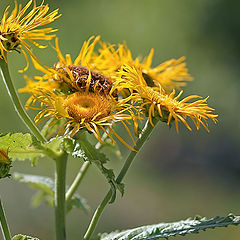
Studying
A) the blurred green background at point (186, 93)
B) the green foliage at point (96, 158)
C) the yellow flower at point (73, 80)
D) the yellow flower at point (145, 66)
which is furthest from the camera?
the blurred green background at point (186, 93)

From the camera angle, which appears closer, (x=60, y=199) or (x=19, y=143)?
(x=19, y=143)

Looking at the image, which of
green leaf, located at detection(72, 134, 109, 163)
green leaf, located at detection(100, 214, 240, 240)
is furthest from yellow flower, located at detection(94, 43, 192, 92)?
green leaf, located at detection(100, 214, 240, 240)

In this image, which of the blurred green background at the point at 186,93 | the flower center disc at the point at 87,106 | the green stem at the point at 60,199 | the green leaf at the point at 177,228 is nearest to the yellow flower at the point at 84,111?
the flower center disc at the point at 87,106

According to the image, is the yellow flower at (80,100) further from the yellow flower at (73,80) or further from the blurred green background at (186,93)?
the blurred green background at (186,93)

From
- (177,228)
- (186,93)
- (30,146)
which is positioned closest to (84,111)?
(30,146)

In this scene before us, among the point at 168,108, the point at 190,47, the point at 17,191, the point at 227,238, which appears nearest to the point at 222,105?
the point at 190,47

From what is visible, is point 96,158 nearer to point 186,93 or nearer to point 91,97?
point 91,97

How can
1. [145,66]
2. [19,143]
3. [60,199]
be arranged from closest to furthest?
1. [19,143]
2. [60,199]
3. [145,66]
